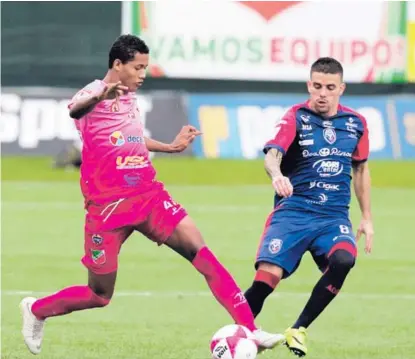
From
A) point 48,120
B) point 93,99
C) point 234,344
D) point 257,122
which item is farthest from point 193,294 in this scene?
point 257,122

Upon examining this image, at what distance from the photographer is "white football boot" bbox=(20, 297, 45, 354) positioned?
8469mm

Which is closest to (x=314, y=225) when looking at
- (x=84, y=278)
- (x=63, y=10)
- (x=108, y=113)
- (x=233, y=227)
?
(x=108, y=113)

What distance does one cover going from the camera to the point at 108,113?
8336 mm

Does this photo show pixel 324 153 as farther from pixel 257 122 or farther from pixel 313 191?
pixel 257 122

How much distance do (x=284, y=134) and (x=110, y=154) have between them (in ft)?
3.92

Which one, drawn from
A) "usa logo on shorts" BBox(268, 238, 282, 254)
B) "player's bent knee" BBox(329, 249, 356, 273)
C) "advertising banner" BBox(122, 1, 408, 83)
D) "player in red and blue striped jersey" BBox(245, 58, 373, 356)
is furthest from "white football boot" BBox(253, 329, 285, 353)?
"advertising banner" BBox(122, 1, 408, 83)

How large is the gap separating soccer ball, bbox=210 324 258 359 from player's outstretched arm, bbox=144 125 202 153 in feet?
4.37

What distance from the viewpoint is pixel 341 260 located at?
8469mm

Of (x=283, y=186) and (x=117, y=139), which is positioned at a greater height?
(x=117, y=139)

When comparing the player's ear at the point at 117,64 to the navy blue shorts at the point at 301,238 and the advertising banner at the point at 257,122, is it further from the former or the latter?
the advertising banner at the point at 257,122

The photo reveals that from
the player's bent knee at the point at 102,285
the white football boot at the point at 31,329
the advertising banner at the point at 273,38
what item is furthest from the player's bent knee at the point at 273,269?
the advertising banner at the point at 273,38

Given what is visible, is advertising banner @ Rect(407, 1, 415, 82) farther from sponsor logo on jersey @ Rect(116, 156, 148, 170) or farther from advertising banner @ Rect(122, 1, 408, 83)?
sponsor logo on jersey @ Rect(116, 156, 148, 170)

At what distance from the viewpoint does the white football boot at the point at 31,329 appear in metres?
8.47

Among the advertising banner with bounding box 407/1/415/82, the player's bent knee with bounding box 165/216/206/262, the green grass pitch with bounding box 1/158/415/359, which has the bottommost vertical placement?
the advertising banner with bounding box 407/1/415/82
